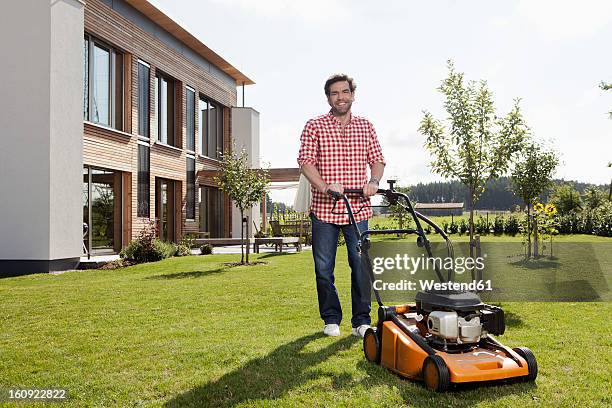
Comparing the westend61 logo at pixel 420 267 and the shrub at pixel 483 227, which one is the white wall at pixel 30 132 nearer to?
the westend61 logo at pixel 420 267

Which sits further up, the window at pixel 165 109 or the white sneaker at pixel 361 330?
the window at pixel 165 109

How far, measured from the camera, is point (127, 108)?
637 inches

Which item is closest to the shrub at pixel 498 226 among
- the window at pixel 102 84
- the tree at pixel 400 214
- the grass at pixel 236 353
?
the tree at pixel 400 214

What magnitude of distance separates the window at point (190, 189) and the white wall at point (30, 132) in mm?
8563

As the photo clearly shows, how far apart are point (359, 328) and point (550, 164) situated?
998 centimetres

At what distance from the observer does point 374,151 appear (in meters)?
4.91

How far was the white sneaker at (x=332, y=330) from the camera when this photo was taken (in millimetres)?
4801

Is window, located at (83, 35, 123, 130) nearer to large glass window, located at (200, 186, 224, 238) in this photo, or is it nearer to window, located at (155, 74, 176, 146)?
window, located at (155, 74, 176, 146)

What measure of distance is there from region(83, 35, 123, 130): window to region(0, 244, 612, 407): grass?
7.56 meters

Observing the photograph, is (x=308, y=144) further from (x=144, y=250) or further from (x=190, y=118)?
(x=190, y=118)

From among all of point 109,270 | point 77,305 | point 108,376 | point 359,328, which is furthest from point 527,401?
point 109,270

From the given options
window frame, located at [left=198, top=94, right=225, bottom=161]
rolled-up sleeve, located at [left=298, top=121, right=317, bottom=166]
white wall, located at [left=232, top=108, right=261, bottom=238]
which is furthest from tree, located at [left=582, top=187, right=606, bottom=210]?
rolled-up sleeve, located at [left=298, top=121, right=317, bottom=166]

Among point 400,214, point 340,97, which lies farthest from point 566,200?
point 340,97

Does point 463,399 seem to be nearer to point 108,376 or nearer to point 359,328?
point 359,328
